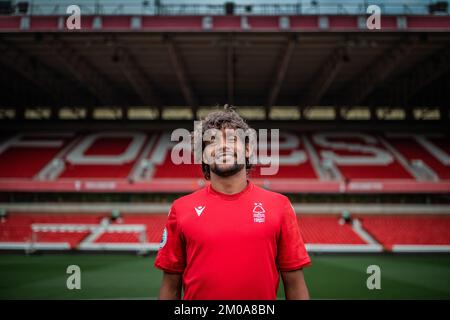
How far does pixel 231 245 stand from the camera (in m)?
2.23

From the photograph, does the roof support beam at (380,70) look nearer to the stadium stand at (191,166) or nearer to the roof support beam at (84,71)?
the stadium stand at (191,166)

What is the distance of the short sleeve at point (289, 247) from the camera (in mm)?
2334

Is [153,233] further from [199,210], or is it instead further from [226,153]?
[226,153]

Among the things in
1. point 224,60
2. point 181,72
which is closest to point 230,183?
point 224,60

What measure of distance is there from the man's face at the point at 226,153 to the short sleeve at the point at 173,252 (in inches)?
17.8

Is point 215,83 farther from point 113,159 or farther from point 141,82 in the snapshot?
point 113,159

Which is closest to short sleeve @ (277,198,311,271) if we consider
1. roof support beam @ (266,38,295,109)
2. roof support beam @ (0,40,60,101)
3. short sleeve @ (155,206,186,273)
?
short sleeve @ (155,206,186,273)

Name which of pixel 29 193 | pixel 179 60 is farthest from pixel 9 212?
pixel 179 60

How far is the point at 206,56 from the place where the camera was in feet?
66.9

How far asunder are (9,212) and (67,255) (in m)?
8.02

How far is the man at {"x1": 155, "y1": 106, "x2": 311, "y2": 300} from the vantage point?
7.32 feet

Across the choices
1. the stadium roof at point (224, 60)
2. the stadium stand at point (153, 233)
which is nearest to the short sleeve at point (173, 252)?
the stadium stand at point (153, 233)

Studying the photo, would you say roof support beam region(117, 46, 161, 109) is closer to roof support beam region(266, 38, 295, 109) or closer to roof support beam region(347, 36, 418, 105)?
roof support beam region(266, 38, 295, 109)

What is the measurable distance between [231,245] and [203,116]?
17.5m
